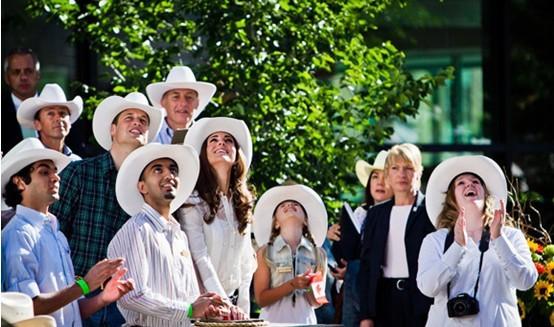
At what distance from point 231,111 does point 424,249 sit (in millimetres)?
2462

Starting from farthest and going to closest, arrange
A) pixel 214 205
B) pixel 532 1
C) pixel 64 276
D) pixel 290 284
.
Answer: pixel 532 1, pixel 290 284, pixel 214 205, pixel 64 276

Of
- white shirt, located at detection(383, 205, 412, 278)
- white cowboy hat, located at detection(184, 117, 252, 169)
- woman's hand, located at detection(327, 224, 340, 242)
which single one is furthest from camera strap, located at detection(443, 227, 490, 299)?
woman's hand, located at detection(327, 224, 340, 242)

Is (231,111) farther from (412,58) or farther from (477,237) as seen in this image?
(412,58)

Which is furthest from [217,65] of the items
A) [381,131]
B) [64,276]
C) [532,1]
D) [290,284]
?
[532,1]

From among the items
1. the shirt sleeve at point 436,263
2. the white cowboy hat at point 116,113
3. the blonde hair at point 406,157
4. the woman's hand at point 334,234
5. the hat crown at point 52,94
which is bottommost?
the shirt sleeve at point 436,263

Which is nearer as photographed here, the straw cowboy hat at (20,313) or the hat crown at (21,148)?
the straw cowboy hat at (20,313)

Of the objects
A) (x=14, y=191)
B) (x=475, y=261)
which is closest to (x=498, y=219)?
(x=475, y=261)

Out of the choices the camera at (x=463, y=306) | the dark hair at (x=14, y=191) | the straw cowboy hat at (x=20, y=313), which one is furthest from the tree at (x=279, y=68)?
the straw cowboy hat at (x=20, y=313)

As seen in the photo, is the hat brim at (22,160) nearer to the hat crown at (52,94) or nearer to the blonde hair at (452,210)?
the hat crown at (52,94)

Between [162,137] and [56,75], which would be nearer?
[162,137]

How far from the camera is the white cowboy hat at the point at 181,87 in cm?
1123

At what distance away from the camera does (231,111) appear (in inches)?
484

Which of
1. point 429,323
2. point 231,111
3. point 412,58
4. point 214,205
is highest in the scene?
point 412,58

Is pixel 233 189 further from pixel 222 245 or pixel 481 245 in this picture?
pixel 481 245
